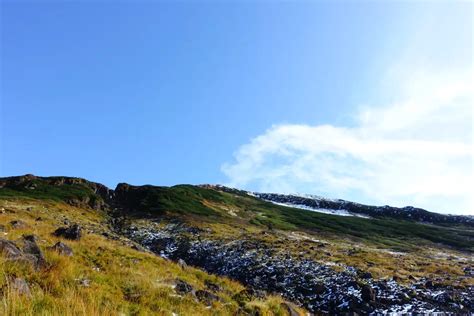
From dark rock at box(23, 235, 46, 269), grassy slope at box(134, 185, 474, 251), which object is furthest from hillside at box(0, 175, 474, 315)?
grassy slope at box(134, 185, 474, 251)

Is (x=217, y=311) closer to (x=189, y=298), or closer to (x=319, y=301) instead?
(x=189, y=298)

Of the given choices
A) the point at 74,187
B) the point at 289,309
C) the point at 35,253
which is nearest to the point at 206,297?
the point at 289,309

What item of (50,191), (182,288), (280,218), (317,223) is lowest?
(317,223)

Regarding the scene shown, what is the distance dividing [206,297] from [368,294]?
12.7m

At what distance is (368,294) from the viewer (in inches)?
794

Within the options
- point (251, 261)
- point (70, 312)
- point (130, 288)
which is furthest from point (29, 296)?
point (251, 261)

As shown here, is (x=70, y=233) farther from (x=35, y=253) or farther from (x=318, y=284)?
(x=318, y=284)

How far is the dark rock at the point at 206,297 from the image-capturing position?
425 inches

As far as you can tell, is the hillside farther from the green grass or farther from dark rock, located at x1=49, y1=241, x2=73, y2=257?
dark rock, located at x1=49, y1=241, x2=73, y2=257

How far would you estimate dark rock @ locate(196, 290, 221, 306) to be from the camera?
10.8 metres

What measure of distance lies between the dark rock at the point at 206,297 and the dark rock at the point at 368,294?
11.7 m

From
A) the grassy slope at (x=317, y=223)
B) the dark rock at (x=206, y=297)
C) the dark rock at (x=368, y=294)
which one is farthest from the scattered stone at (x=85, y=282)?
the grassy slope at (x=317, y=223)

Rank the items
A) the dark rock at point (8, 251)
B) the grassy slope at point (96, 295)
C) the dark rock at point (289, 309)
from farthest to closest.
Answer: the dark rock at point (289, 309) → the dark rock at point (8, 251) → the grassy slope at point (96, 295)

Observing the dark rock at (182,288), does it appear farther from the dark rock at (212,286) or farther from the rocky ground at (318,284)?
the rocky ground at (318,284)
